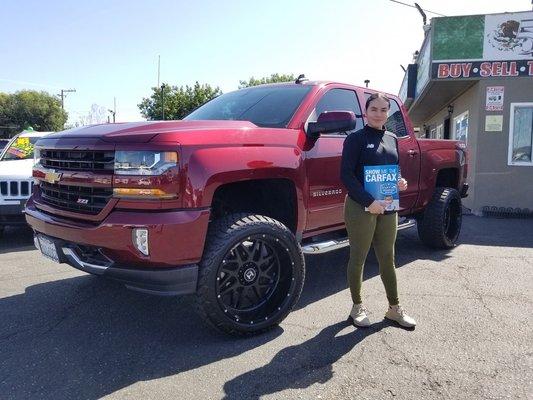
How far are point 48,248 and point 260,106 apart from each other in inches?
84.9

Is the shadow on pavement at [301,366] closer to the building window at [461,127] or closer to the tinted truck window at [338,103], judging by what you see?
the tinted truck window at [338,103]

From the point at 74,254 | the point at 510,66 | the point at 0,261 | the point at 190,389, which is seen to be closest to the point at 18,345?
the point at 74,254

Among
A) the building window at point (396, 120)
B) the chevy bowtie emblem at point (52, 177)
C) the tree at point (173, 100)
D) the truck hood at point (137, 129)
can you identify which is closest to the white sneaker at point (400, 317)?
the truck hood at point (137, 129)

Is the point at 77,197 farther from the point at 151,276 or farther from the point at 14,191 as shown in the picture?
Result: the point at 14,191

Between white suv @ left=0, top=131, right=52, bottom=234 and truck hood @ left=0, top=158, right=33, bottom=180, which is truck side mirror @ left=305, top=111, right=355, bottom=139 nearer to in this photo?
white suv @ left=0, top=131, right=52, bottom=234

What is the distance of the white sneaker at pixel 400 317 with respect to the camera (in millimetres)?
3814

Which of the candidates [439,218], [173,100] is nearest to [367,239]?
[439,218]

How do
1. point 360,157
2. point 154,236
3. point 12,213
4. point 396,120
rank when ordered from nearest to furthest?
point 154,236 → point 360,157 → point 396,120 → point 12,213

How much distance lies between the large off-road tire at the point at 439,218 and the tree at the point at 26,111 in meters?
63.5

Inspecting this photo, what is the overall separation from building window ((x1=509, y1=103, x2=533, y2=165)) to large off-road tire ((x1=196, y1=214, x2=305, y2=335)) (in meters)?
8.62

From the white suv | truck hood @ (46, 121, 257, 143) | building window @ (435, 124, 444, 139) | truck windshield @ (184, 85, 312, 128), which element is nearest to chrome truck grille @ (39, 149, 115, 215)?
truck hood @ (46, 121, 257, 143)

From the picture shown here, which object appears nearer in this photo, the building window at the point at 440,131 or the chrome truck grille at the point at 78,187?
the chrome truck grille at the point at 78,187

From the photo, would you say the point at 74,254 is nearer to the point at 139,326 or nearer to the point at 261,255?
the point at 139,326

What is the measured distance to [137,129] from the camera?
11.2 ft
